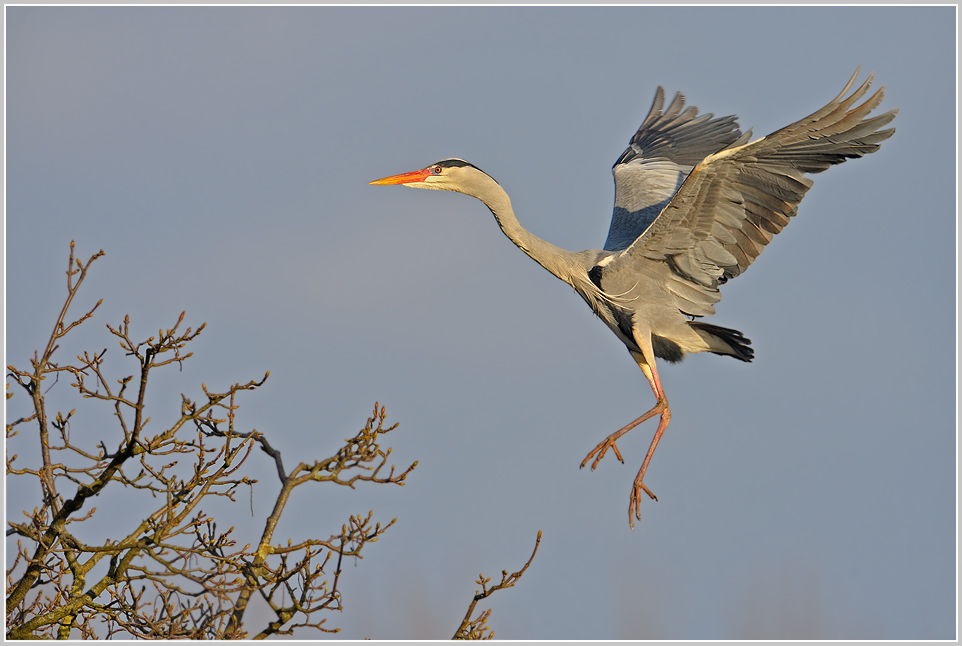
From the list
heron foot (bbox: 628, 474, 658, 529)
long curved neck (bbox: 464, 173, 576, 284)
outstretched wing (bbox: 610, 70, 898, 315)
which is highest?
long curved neck (bbox: 464, 173, 576, 284)

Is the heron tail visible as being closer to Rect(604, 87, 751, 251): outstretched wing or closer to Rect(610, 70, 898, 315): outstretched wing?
Rect(610, 70, 898, 315): outstretched wing

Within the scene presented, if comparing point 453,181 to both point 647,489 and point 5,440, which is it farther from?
point 5,440

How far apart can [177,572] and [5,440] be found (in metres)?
1.10

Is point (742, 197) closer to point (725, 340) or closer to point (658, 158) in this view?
point (725, 340)

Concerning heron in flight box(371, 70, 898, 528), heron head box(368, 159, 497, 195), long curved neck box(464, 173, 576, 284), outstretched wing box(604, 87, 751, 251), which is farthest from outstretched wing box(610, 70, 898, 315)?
heron head box(368, 159, 497, 195)

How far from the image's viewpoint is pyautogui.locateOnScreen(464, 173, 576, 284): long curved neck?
794cm

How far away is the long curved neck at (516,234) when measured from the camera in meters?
7.94

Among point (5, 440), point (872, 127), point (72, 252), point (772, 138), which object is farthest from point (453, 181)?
point (5, 440)

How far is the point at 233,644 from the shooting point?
4039 millimetres

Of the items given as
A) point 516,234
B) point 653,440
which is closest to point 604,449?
point 653,440

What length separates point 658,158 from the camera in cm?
1016

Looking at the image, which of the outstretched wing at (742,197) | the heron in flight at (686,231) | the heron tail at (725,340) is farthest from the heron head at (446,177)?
the heron tail at (725,340)

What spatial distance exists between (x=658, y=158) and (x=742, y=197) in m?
3.31

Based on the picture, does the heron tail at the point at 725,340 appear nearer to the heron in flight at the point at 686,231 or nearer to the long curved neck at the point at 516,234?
the heron in flight at the point at 686,231
